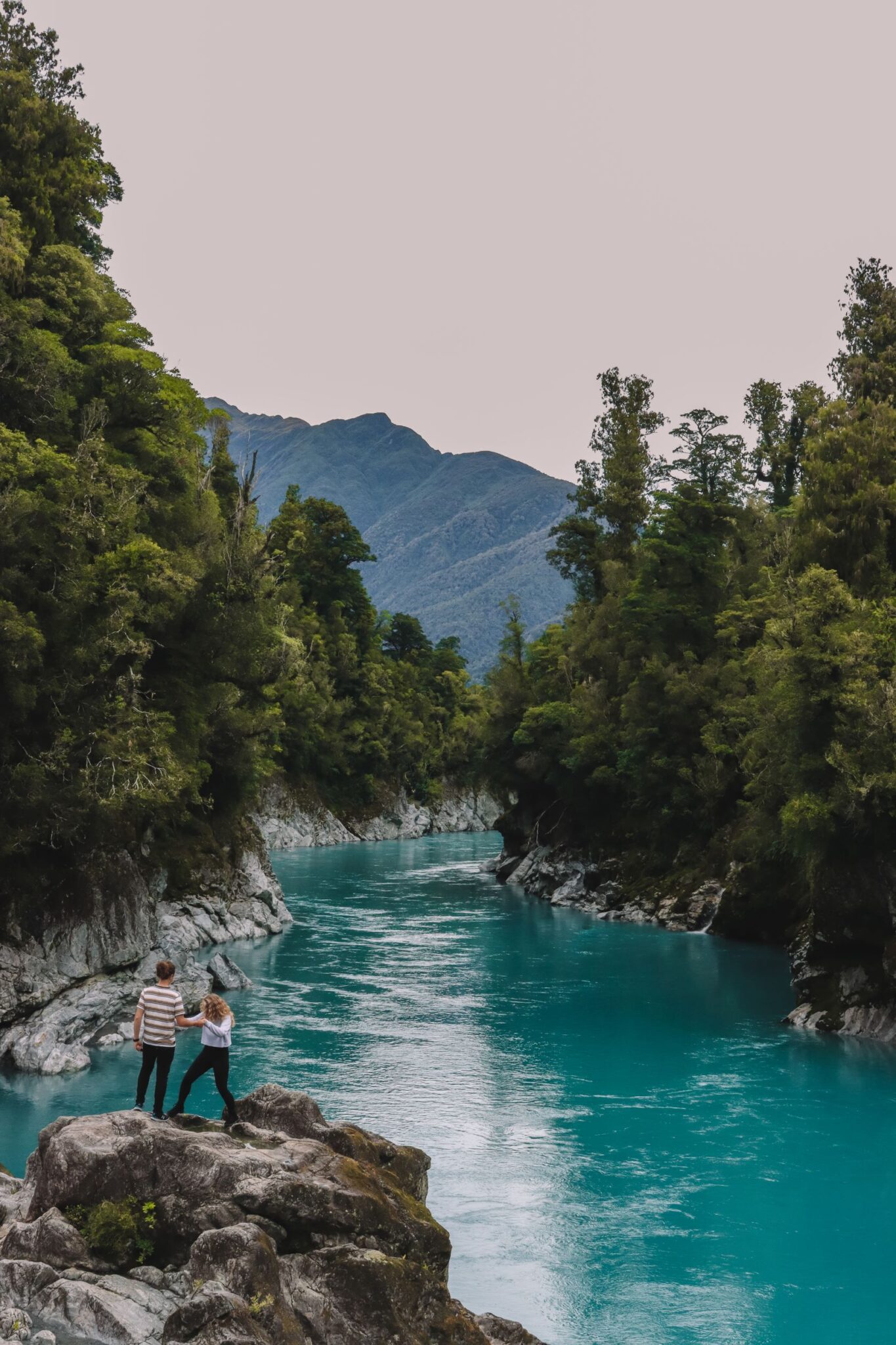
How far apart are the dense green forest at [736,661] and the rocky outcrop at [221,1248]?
64.2 ft

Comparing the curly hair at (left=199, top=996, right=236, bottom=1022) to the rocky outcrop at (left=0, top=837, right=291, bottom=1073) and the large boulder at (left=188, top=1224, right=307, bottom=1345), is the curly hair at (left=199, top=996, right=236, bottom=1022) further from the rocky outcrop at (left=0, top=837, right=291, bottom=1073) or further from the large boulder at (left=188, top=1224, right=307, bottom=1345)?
the rocky outcrop at (left=0, top=837, right=291, bottom=1073)

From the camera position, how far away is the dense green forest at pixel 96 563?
93.3ft

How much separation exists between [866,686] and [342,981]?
19.8 m

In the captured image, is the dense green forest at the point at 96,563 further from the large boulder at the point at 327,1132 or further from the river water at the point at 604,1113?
the large boulder at the point at 327,1132

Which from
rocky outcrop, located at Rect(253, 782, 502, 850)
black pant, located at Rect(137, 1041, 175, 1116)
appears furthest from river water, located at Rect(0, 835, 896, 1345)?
rocky outcrop, located at Rect(253, 782, 502, 850)

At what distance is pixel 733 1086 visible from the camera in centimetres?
2647

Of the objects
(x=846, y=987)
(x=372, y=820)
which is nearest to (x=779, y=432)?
(x=846, y=987)

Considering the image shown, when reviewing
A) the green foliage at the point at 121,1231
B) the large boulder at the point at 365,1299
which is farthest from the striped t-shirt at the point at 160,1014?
the large boulder at the point at 365,1299

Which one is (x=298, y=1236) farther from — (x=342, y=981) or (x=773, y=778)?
(x=773, y=778)

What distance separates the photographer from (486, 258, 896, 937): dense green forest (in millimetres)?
30234

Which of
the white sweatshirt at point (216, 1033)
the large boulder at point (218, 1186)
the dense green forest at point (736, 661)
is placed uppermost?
the dense green forest at point (736, 661)

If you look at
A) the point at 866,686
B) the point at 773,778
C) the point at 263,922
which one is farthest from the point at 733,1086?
the point at 263,922

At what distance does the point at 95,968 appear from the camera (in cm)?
3128

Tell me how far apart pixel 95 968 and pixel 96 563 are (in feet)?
37.6
